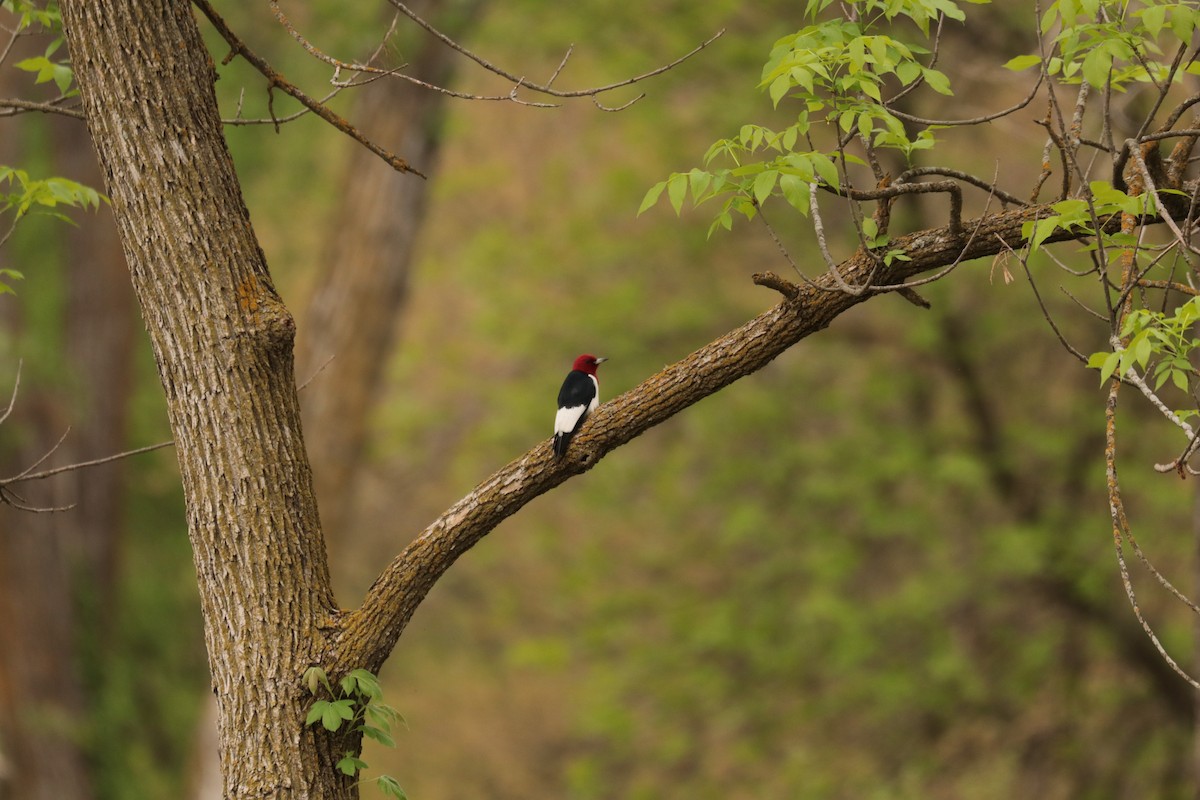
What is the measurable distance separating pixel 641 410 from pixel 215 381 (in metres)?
1.13

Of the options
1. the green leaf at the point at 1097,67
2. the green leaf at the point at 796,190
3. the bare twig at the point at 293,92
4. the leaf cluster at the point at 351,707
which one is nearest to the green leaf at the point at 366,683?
the leaf cluster at the point at 351,707

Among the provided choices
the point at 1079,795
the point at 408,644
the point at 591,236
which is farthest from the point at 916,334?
the point at 408,644

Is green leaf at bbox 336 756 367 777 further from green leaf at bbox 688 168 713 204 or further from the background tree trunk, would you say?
the background tree trunk

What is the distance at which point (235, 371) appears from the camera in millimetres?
3424

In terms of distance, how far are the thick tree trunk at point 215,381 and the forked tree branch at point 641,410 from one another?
5.6 inches

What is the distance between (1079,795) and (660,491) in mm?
3879

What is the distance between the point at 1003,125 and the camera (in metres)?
8.18

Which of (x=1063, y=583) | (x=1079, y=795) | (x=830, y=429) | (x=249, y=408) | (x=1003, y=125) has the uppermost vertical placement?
(x=1003, y=125)

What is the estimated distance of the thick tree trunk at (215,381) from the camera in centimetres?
338

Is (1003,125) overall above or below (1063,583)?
above

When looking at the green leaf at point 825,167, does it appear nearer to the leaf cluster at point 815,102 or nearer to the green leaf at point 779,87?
the leaf cluster at point 815,102

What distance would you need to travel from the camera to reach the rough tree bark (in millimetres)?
3385

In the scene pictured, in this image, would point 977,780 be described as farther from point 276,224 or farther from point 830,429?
point 276,224

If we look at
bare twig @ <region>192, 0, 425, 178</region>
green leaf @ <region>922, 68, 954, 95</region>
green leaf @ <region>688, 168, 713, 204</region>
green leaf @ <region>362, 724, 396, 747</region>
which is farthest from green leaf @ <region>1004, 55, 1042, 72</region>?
green leaf @ <region>362, 724, 396, 747</region>
